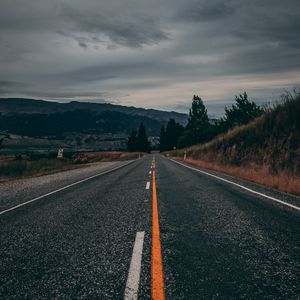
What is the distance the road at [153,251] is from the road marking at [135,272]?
0.04ft

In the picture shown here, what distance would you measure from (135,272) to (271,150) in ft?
49.0

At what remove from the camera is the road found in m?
3.31

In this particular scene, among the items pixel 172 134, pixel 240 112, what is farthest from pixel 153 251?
pixel 172 134

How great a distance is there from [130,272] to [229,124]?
2549 inches

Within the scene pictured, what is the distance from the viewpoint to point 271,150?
1686 cm

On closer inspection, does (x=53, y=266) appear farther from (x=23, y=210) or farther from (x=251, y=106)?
(x=251, y=106)

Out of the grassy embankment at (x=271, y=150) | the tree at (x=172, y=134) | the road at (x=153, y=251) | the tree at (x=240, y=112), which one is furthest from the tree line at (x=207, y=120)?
the road at (x=153, y=251)

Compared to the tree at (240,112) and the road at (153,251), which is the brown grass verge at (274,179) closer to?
the road at (153,251)

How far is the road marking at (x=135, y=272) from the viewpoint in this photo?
10.4ft

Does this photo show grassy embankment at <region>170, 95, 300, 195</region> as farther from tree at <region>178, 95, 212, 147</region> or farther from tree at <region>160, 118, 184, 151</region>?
tree at <region>160, 118, 184, 151</region>

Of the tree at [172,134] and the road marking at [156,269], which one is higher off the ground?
the tree at [172,134]

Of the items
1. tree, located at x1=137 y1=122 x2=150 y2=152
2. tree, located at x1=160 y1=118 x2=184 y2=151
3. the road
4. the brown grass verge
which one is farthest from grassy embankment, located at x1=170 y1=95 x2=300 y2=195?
tree, located at x1=137 y1=122 x2=150 y2=152

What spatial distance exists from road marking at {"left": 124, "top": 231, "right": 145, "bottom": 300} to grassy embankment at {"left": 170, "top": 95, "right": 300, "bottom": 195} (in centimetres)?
718

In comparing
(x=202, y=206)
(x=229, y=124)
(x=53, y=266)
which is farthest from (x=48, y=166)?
(x=229, y=124)
